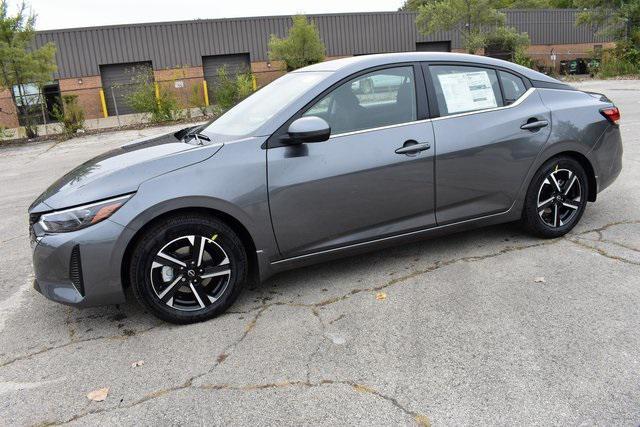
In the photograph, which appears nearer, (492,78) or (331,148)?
(331,148)

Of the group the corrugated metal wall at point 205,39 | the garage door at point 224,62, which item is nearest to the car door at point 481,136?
the garage door at point 224,62

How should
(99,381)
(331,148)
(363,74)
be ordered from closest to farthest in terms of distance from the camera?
(99,381) → (331,148) → (363,74)

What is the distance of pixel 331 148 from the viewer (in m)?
3.65

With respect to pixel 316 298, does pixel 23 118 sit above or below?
above

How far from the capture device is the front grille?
3.18 meters

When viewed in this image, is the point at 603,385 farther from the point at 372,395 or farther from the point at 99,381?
the point at 99,381

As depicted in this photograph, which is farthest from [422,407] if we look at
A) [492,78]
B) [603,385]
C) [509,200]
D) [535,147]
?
Result: [492,78]

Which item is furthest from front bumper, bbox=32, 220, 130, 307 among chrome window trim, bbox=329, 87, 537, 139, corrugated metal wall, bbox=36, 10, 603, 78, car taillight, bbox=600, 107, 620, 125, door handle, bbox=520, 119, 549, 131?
corrugated metal wall, bbox=36, 10, 603, 78

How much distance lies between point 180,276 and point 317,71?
186 centimetres

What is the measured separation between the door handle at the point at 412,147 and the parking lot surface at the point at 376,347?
0.94 metres

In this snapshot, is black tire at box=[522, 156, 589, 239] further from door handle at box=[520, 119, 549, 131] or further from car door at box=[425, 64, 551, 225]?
door handle at box=[520, 119, 549, 131]

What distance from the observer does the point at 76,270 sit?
322 cm

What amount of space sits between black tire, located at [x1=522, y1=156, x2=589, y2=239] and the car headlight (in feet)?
10.2

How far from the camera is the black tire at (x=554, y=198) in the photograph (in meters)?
4.39
